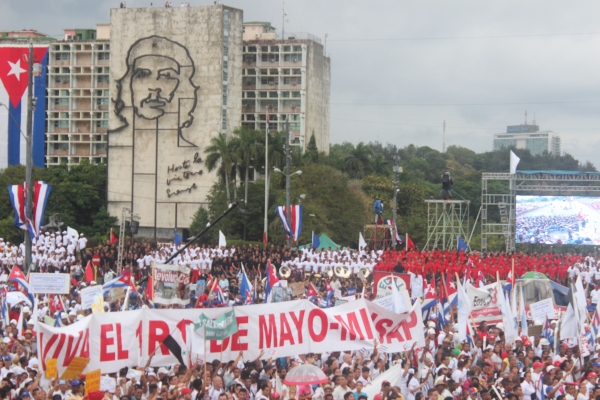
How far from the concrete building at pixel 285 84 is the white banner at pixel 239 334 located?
70221 mm

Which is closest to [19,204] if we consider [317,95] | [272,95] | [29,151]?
[29,151]

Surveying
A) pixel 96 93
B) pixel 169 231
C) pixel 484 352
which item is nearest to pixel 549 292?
pixel 484 352

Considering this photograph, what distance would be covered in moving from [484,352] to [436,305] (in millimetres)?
3580

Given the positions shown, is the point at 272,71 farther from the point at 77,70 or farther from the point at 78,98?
the point at 78,98

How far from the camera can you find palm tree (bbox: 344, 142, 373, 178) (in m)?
79.1

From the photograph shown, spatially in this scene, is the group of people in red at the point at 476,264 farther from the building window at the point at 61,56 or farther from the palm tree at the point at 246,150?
the building window at the point at 61,56

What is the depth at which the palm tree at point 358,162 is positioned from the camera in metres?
79.1

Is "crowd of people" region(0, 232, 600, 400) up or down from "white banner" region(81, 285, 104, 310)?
down

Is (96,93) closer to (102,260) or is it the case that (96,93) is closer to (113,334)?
(102,260)

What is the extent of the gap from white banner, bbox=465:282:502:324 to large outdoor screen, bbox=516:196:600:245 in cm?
2849

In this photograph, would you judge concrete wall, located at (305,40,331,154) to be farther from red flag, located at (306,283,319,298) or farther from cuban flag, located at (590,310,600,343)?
cuban flag, located at (590,310,600,343)

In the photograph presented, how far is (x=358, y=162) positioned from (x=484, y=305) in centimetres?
6167

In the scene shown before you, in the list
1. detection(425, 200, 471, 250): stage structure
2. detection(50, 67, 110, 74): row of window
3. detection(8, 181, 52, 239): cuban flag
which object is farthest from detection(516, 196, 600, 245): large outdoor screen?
detection(50, 67, 110, 74): row of window

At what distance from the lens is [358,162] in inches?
3120
